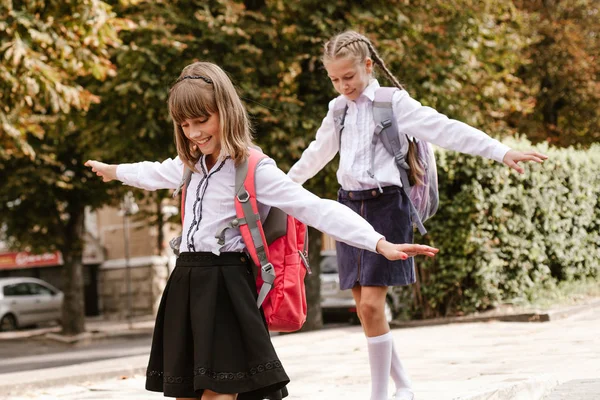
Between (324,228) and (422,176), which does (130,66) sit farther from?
(324,228)

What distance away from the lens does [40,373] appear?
27.6ft

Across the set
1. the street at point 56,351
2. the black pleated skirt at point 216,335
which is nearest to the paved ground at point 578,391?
the black pleated skirt at point 216,335

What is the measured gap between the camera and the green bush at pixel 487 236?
11.4 meters

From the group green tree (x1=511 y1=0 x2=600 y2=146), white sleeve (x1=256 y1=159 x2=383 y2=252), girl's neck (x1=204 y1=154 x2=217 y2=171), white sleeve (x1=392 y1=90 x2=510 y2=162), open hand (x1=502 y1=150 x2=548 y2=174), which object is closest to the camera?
white sleeve (x1=256 y1=159 x2=383 y2=252)

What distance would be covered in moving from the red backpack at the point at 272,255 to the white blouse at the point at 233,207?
46 mm

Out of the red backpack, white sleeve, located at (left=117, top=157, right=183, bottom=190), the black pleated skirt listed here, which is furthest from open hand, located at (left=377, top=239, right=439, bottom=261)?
white sleeve, located at (left=117, top=157, right=183, bottom=190)

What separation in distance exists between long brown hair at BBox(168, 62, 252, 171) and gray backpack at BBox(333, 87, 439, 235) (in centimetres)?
138

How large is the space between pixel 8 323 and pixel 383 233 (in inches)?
1071

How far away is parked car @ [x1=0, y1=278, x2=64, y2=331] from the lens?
30.2 meters

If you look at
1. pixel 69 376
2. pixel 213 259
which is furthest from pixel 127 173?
pixel 69 376

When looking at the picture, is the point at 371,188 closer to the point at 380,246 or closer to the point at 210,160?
the point at 210,160

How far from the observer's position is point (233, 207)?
3996 millimetres

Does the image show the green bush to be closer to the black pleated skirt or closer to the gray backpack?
the gray backpack

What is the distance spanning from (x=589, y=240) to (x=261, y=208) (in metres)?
11.3
